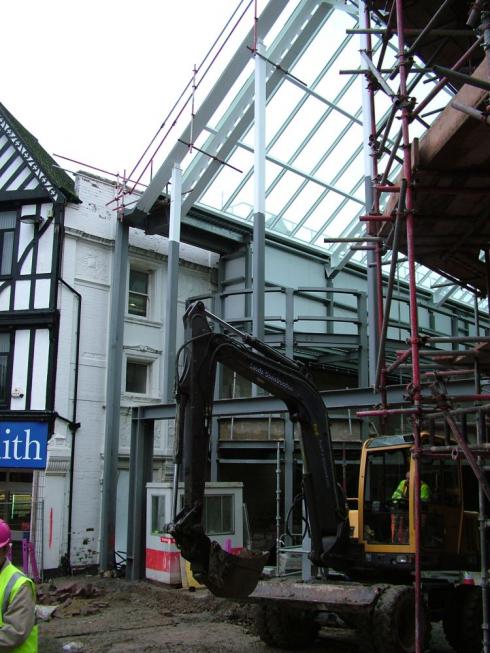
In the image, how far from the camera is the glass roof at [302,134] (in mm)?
16156

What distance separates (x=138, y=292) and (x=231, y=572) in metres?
12.9

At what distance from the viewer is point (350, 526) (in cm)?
951

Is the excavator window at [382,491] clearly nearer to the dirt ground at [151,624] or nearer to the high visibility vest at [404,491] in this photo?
the high visibility vest at [404,491]

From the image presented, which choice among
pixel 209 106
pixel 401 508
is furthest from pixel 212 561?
pixel 209 106

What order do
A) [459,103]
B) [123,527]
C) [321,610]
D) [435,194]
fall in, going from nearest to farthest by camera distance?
[459,103]
[435,194]
[321,610]
[123,527]

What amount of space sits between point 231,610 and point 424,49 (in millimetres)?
8638

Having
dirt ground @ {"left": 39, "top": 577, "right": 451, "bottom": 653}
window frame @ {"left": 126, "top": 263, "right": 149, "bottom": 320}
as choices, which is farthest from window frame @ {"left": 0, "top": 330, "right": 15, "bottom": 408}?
dirt ground @ {"left": 39, "top": 577, "right": 451, "bottom": 653}

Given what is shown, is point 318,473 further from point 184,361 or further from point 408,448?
point 184,361

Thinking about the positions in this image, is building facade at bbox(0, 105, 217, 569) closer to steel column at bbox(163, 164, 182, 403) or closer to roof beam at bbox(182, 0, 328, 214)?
steel column at bbox(163, 164, 182, 403)

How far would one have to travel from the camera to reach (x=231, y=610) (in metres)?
11.7

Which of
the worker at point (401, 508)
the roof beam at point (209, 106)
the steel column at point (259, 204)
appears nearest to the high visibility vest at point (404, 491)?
the worker at point (401, 508)


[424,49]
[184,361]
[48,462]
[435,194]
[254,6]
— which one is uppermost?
[254,6]

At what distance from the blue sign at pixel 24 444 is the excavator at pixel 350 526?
869 cm

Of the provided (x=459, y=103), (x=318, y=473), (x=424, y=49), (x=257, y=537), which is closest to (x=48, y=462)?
(x=257, y=537)
